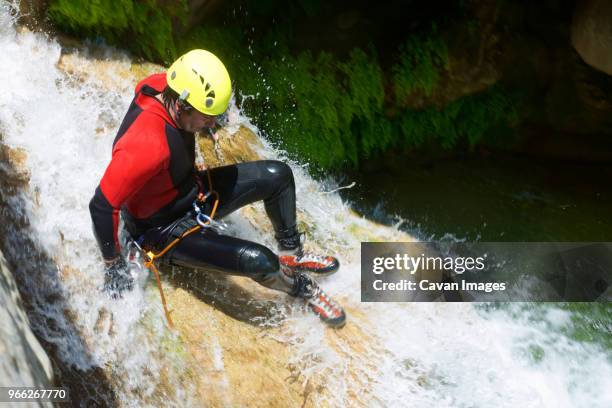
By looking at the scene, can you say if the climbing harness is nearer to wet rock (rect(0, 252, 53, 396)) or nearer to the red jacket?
the red jacket

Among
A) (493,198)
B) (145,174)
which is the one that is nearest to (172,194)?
(145,174)

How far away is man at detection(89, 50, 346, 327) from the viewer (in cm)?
357

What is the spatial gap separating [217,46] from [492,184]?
A: 3.90 meters

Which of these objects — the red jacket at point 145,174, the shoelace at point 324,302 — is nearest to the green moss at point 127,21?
the red jacket at point 145,174

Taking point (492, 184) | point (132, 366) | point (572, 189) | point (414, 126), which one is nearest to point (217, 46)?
point (414, 126)

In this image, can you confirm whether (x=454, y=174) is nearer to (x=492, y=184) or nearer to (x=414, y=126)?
(x=492, y=184)

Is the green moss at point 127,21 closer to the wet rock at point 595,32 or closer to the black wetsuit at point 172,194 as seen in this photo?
the black wetsuit at point 172,194

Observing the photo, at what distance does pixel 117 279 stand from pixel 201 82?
159 cm

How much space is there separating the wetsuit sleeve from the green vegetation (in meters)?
2.41

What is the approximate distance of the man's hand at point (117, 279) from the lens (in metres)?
4.07

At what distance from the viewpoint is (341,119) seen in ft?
21.7

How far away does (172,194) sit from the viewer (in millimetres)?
3990

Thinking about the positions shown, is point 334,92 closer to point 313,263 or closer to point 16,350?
point 313,263

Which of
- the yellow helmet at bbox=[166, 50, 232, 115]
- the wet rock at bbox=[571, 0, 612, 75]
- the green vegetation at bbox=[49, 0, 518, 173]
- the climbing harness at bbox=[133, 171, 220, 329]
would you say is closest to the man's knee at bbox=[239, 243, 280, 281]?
the climbing harness at bbox=[133, 171, 220, 329]
